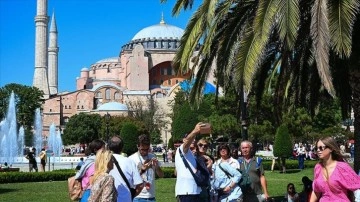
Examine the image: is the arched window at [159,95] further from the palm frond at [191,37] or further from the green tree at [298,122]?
the palm frond at [191,37]

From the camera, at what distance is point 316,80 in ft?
34.2

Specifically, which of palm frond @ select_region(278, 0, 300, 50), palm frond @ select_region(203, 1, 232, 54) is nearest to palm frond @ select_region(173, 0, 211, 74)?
palm frond @ select_region(203, 1, 232, 54)

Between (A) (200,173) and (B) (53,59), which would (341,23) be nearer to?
(A) (200,173)

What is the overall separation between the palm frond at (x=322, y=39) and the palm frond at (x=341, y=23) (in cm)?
11

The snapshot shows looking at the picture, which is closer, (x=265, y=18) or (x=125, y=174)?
(x=125, y=174)

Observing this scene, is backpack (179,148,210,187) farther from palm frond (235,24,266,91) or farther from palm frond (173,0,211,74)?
palm frond (173,0,211,74)

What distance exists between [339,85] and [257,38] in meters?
3.49

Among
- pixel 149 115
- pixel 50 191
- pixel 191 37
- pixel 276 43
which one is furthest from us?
pixel 149 115

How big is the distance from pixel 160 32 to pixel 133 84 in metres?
12.6

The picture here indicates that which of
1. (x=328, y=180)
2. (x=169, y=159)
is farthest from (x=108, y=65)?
(x=328, y=180)

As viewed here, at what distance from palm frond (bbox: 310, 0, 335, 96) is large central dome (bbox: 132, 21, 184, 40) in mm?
81395

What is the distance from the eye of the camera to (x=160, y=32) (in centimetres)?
8925

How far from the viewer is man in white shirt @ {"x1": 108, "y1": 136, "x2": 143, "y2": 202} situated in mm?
5164

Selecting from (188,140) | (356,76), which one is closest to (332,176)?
(188,140)
